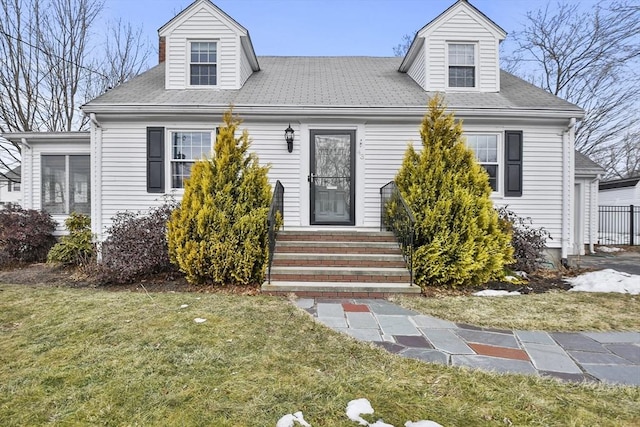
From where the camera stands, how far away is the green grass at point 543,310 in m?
3.63

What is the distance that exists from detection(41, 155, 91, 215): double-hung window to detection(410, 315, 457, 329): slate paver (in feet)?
27.9

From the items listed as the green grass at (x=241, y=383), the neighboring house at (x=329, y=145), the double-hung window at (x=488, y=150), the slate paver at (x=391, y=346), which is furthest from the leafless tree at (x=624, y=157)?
the green grass at (x=241, y=383)

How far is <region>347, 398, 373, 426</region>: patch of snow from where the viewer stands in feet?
6.26

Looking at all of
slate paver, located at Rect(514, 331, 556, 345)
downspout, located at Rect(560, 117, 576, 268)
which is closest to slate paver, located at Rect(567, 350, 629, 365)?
slate paver, located at Rect(514, 331, 556, 345)

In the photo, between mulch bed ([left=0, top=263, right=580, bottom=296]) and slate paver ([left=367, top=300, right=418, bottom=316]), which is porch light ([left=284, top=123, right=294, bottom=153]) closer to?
mulch bed ([left=0, top=263, right=580, bottom=296])

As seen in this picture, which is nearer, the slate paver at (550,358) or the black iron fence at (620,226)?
the slate paver at (550,358)

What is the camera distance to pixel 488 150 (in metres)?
7.14

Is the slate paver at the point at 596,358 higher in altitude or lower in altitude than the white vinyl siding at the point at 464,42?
lower

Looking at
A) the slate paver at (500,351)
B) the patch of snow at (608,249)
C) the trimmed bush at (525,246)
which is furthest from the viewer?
the patch of snow at (608,249)

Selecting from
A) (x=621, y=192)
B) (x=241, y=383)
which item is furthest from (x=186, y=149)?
(x=621, y=192)

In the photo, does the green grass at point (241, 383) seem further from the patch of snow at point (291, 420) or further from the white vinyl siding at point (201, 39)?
the white vinyl siding at point (201, 39)

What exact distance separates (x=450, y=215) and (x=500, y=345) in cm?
263

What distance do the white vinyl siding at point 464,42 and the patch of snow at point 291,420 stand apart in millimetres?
7939

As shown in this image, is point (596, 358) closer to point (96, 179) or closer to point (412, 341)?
point (412, 341)
